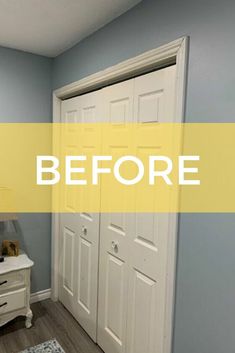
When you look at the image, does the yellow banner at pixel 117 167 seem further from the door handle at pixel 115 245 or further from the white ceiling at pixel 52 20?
the white ceiling at pixel 52 20

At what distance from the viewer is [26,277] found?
235 cm

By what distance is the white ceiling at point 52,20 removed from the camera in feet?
5.51

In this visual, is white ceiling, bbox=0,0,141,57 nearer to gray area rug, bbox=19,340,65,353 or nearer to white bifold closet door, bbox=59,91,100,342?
white bifold closet door, bbox=59,91,100,342

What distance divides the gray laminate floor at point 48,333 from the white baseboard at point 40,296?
0.14 meters

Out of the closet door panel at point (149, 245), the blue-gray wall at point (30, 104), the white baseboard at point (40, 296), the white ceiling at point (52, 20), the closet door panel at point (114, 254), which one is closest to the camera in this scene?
the closet door panel at point (149, 245)

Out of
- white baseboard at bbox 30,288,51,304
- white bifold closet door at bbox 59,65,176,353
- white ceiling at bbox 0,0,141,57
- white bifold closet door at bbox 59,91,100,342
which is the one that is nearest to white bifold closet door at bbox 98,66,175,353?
white bifold closet door at bbox 59,65,176,353

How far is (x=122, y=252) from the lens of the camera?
1.86 meters

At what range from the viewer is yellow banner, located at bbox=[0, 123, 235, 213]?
127 cm

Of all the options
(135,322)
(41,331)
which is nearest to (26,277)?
(41,331)

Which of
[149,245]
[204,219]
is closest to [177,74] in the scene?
[204,219]

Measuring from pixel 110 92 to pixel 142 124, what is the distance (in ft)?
1.43

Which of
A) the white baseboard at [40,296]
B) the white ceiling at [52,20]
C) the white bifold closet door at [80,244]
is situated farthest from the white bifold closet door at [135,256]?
the white baseboard at [40,296]

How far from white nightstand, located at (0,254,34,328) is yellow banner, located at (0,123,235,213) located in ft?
1.54

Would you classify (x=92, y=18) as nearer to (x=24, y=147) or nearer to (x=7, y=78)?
(x=7, y=78)
